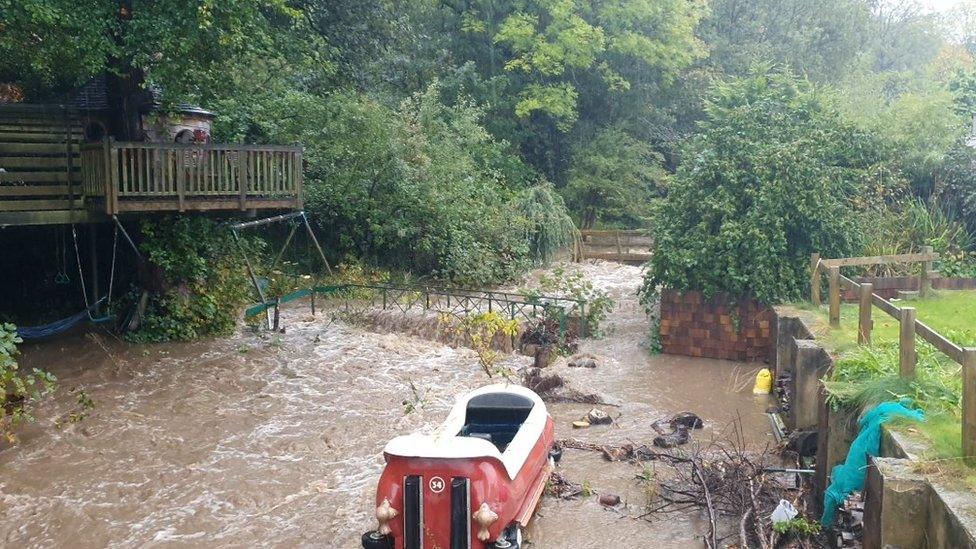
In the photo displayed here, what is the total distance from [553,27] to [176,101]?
60.7ft

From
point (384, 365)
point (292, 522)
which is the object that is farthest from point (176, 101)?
point (292, 522)

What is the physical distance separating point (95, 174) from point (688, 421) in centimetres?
994

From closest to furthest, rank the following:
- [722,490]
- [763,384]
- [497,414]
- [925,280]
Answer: [722,490] < [497,414] < [763,384] < [925,280]

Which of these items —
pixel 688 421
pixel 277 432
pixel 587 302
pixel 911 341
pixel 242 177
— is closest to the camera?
pixel 911 341

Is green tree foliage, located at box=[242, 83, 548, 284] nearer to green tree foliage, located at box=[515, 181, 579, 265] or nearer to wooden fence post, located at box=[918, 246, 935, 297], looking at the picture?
green tree foliage, located at box=[515, 181, 579, 265]

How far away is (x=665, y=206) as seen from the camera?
15.6 metres

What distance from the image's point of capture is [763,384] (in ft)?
41.3

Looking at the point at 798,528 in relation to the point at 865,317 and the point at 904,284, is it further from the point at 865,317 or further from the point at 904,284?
the point at 904,284

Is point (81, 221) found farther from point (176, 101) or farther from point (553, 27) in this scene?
point (553, 27)

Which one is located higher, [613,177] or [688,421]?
[613,177]

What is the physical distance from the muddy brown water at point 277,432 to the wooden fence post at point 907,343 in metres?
2.41

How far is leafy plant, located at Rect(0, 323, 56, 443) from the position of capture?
9.05 m

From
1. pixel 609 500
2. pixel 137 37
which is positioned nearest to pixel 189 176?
pixel 137 37

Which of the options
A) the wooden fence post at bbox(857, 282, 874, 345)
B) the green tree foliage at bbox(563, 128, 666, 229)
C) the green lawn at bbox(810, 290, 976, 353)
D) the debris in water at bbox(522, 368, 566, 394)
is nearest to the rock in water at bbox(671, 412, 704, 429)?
the green lawn at bbox(810, 290, 976, 353)
